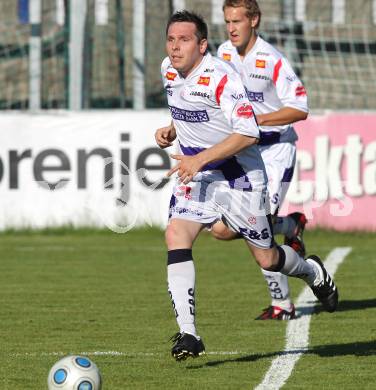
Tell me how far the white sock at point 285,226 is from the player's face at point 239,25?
1.34 m

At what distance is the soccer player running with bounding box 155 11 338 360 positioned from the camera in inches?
260

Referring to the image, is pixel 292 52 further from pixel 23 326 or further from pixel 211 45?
pixel 23 326

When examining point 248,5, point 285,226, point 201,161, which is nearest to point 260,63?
point 248,5

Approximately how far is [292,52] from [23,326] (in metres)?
9.15

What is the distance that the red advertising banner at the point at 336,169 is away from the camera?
15.3m

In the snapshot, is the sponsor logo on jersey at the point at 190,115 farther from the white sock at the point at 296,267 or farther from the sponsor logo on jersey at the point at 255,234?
the white sock at the point at 296,267

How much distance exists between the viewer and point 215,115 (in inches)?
270

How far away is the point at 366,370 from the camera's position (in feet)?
21.8

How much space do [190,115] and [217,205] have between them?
530 mm

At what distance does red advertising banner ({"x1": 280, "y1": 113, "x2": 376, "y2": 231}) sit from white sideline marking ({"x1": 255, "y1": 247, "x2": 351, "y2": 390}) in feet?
14.9

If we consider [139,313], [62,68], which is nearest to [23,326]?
[139,313]

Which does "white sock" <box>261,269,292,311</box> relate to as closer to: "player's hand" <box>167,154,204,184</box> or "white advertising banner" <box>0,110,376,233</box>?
"player's hand" <box>167,154,204,184</box>

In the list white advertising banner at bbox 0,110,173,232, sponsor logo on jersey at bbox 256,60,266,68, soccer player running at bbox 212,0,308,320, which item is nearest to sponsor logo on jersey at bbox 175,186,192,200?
soccer player running at bbox 212,0,308,320

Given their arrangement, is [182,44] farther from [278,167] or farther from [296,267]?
[278,167]
